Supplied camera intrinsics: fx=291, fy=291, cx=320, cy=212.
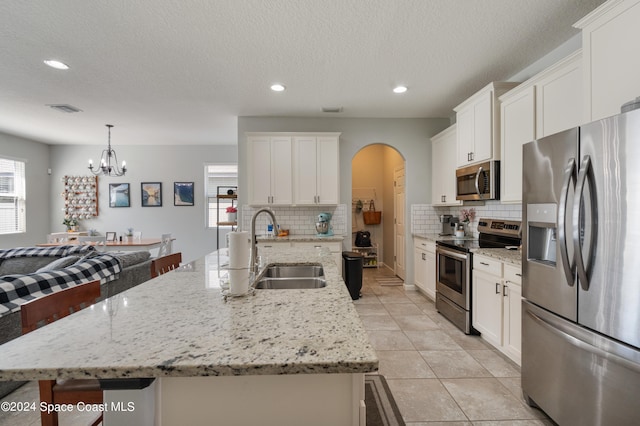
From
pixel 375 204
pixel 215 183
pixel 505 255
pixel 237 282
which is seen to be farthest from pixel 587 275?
pixel 215 183

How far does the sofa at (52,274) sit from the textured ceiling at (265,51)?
6.35 ft

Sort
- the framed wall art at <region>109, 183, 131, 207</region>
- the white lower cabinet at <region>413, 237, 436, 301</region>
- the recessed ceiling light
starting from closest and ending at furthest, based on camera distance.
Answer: the recessed ceiling light
the white lower cabinet at <region>413, 237, 436, 301</region>
the framed wall art at <region>109, 183, 131, 207</region>

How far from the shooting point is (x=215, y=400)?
777 millimetres

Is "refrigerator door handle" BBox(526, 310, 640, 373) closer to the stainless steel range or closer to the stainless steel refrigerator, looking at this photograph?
the stainless steel refrigerator

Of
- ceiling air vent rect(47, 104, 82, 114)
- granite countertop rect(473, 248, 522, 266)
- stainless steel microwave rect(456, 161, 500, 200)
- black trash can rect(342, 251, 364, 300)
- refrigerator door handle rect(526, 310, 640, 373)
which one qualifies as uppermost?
ceiling air vent rect(47, 104, 82, 114)

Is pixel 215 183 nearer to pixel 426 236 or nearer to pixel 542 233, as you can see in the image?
pixel 426 236

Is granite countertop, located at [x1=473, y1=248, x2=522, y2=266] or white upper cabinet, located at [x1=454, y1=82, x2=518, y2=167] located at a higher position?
white upper cabinet, located at [x1=454, y1=82, x2=518, y2=167]

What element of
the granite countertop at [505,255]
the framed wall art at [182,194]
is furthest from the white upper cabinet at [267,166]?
the framed wall art at [182,194]

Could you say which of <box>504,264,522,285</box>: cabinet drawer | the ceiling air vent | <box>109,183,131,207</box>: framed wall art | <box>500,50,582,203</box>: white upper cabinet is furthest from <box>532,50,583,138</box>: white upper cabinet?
<box>109,183,131,207</box>: framed wall art

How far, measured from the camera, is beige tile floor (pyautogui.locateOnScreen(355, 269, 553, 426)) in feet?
6.04

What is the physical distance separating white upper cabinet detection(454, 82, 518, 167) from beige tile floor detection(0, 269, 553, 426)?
6.20ft

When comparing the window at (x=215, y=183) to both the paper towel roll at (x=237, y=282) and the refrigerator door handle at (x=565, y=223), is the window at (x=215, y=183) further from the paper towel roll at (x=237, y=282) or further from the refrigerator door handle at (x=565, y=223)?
the refrigerator door handle at (x=565, y=223)

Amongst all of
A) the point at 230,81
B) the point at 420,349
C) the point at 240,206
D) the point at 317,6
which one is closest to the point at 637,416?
the point at 420,349

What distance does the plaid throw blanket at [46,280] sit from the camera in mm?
1862
